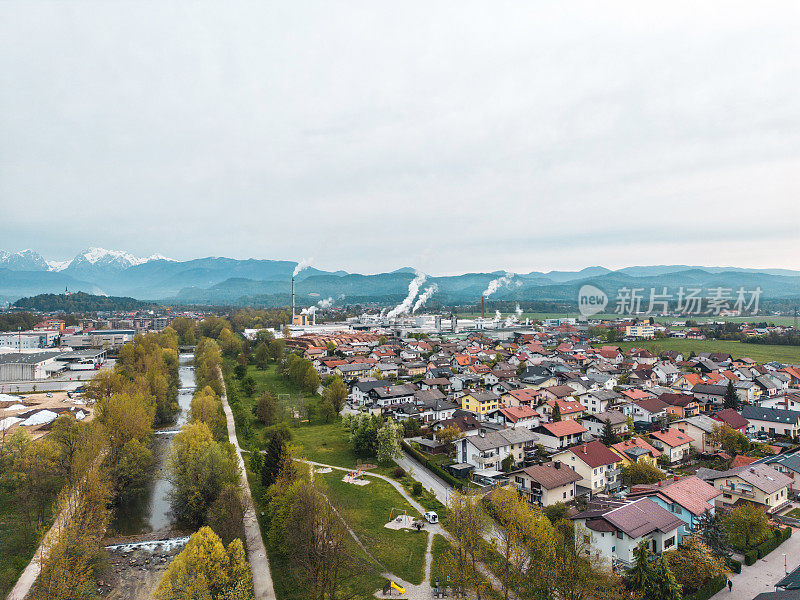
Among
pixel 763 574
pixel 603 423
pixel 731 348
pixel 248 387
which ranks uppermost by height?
pixel 731 348

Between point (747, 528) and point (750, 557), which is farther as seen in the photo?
point (747, 528)

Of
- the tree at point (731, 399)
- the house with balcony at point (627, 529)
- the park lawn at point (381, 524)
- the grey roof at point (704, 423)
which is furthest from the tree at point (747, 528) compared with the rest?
the tree at point (731, 399)

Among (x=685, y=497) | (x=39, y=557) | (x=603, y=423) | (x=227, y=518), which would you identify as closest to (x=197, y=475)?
(x=227, y=518)

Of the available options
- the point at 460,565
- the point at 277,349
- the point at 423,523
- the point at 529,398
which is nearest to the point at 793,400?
the point at 529,398

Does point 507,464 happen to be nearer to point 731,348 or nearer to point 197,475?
point 197,475

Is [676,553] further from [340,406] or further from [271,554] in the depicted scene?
[340,406]

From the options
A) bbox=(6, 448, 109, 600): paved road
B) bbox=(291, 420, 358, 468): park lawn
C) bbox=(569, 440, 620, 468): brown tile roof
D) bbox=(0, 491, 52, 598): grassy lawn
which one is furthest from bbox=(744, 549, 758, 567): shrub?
bbox=(0, 491, 52, 598): grassy lawn

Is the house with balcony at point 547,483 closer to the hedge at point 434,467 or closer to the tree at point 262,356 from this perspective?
the hedge at point 434,467
